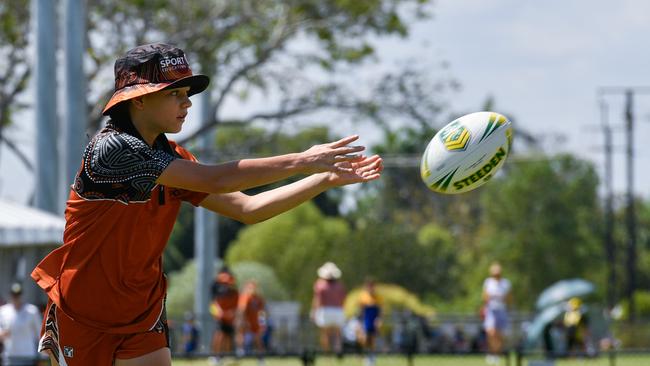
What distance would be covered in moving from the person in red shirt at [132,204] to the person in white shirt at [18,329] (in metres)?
9.89

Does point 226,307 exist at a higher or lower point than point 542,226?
lower

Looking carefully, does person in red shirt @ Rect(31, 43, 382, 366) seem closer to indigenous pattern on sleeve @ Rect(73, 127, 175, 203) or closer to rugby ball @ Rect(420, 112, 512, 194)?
indigenous pattern on sleeve @ Rect(73, 127, 175, 203)

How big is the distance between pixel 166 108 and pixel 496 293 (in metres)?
17.2

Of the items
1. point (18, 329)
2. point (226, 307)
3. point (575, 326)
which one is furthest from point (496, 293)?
point (18, 329)

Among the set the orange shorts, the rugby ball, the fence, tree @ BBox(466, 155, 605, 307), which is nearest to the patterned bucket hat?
the orange shorts

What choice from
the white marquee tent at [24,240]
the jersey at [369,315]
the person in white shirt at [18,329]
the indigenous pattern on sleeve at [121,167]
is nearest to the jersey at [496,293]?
the jersey at [369,315]

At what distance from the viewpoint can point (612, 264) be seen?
46719mm

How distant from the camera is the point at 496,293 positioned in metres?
21.7

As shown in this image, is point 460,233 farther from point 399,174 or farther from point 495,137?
point 495,137

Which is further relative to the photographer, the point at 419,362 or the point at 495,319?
the point at 495,319

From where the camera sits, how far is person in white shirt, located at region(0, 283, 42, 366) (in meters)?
14.7

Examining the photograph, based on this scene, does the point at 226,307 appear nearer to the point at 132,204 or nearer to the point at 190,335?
the point at 190,335

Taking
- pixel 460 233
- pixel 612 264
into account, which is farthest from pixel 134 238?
pixel 460 233

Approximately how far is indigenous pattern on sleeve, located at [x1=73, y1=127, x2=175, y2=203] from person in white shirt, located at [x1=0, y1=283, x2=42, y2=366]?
1012 centimetres
